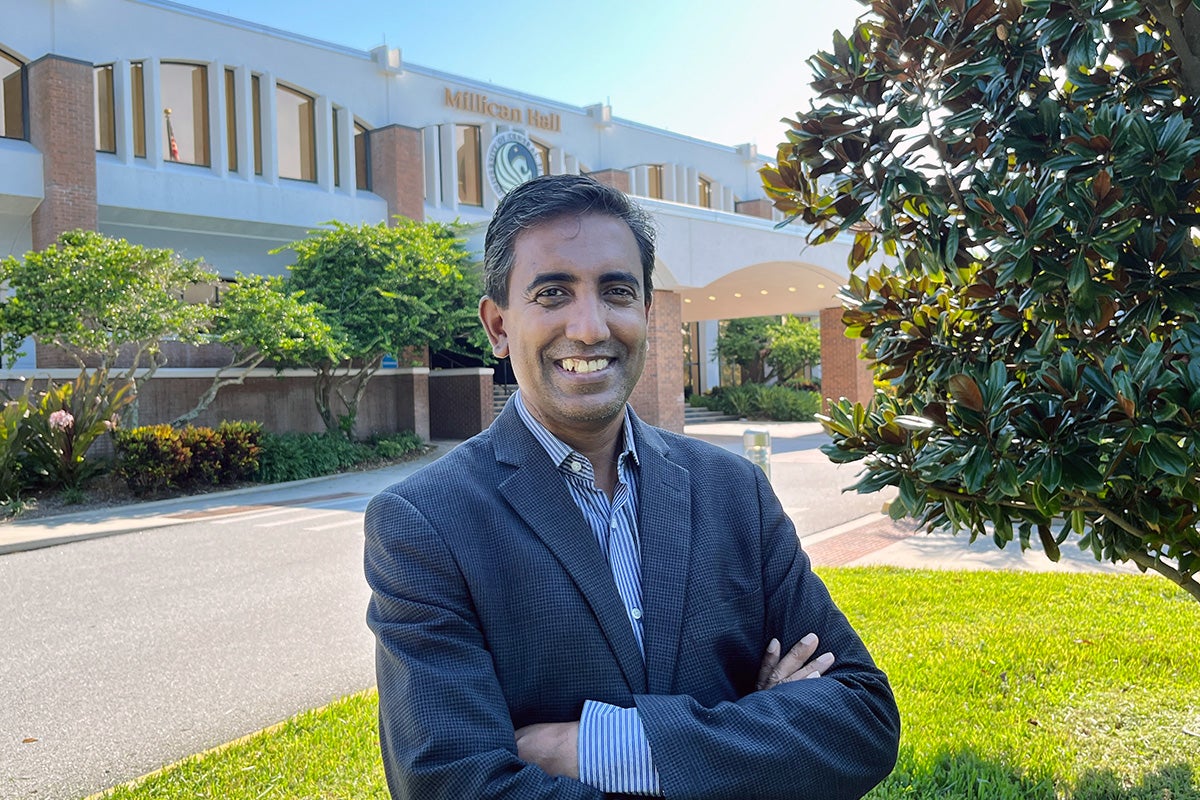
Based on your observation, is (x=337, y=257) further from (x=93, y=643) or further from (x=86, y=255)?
(x=93, y=643)

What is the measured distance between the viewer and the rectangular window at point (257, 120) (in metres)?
26.0

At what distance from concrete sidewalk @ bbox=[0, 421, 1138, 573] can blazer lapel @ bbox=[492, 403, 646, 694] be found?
5.75 m

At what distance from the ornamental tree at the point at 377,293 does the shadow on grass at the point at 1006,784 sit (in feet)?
56.2

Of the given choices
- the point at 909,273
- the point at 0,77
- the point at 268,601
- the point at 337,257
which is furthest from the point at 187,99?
the point at 909,273

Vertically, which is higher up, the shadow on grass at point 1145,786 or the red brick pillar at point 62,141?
the red brick pillar at point 62,141

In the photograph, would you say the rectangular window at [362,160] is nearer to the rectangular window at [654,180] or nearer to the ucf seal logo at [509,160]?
the ucf seal logo at [509,160]

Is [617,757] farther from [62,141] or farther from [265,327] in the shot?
[62,141]

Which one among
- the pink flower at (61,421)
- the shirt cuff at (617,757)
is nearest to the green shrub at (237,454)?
the pink flower at (61,421)

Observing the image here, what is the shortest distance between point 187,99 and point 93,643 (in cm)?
2137

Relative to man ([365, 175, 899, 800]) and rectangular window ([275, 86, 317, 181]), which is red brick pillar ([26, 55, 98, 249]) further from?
man ([365, 175, 899, 800])

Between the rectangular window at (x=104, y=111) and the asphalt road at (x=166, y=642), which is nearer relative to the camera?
the asphalt road at (x=166, y=642)

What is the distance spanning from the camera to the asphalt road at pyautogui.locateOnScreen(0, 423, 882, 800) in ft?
17.0

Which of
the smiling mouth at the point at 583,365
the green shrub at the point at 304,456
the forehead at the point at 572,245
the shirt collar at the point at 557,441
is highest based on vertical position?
the forehead at the point at 572,245

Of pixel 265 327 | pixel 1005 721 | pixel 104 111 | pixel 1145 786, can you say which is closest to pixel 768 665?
pixel 1145 786
